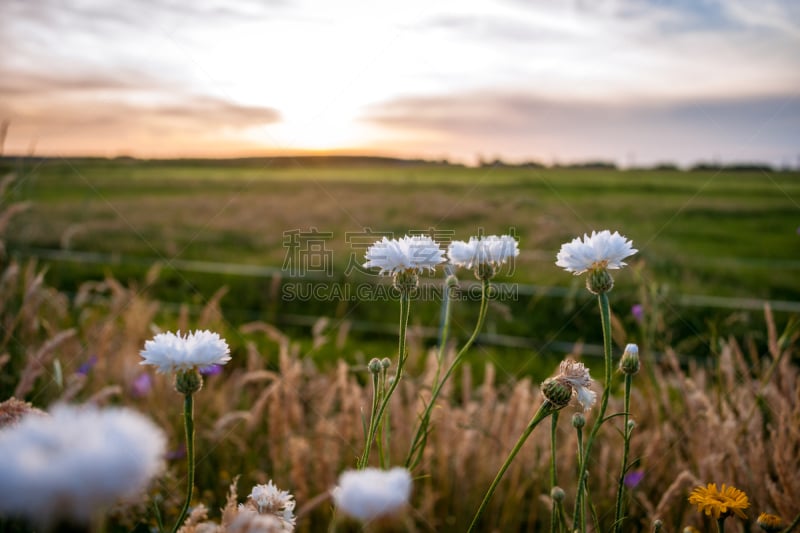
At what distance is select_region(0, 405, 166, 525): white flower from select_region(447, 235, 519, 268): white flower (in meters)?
0.98

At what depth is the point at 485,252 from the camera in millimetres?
1392

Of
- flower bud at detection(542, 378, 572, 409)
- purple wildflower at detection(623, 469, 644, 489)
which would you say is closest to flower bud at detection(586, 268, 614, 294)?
flower bud at detection(542, 378, 572, 409)

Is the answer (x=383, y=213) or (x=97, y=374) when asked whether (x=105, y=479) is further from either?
(x=383, y=213)

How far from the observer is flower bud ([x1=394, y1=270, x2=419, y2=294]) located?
133 cm

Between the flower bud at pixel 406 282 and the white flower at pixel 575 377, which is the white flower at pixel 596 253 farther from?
the flower bud at pixel 406 282

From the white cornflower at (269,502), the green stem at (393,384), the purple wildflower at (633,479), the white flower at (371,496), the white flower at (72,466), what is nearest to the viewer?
→ the white flower at (72,466)

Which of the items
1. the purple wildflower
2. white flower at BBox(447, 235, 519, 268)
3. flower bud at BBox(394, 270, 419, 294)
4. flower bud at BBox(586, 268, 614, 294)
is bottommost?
the purple wildflower

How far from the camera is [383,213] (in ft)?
46.4

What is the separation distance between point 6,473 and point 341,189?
22.7m

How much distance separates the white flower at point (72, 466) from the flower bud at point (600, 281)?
3.23ft

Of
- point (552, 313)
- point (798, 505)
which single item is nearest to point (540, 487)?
point (798, 505)

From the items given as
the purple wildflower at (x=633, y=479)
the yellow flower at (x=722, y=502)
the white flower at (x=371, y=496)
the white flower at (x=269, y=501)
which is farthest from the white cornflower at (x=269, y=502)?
the purple wildflower at (x=633, y=479)

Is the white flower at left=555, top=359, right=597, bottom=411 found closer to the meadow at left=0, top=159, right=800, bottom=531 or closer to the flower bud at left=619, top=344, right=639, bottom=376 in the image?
the flower bud at left=619, top=344, right=639, bottom=376

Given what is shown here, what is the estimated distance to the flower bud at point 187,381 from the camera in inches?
37.6
